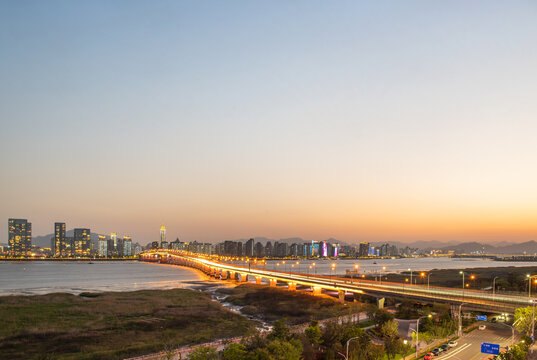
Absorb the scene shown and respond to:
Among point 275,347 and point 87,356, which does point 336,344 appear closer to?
point 275,347

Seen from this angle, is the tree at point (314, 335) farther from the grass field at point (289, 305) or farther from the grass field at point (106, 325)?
the grass field at point (289, 305)

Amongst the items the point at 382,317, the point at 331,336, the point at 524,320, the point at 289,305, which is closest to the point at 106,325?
the point at 289,305

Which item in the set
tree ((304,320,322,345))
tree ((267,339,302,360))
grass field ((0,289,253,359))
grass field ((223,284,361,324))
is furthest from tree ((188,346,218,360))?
grass field ((223,284,361,324))

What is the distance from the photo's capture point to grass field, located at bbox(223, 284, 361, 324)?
65875 mm

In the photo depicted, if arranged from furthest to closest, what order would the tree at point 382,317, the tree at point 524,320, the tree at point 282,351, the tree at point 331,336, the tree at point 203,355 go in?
the tree at point 382,317 < the tree at point 524,320 < the tree at point 331,336 < the tree at point 203,355 < the tree at point 282,351

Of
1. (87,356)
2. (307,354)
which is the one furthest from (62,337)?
(307,354)

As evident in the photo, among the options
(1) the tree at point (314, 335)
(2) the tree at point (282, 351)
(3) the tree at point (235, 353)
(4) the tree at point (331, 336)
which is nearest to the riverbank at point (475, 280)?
(4) the tree at point (331, 336)

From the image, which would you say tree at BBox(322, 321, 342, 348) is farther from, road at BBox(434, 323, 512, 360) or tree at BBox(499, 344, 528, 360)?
tree at BBox(499, 344, 528, 360)

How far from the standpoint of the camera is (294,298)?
8269 cm

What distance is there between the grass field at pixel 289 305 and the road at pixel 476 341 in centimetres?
1784

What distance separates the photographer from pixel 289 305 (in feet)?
250

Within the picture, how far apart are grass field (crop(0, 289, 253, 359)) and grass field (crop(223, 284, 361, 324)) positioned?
276 inches

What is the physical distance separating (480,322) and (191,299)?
53740 mm

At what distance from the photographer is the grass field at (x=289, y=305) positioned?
216ft
